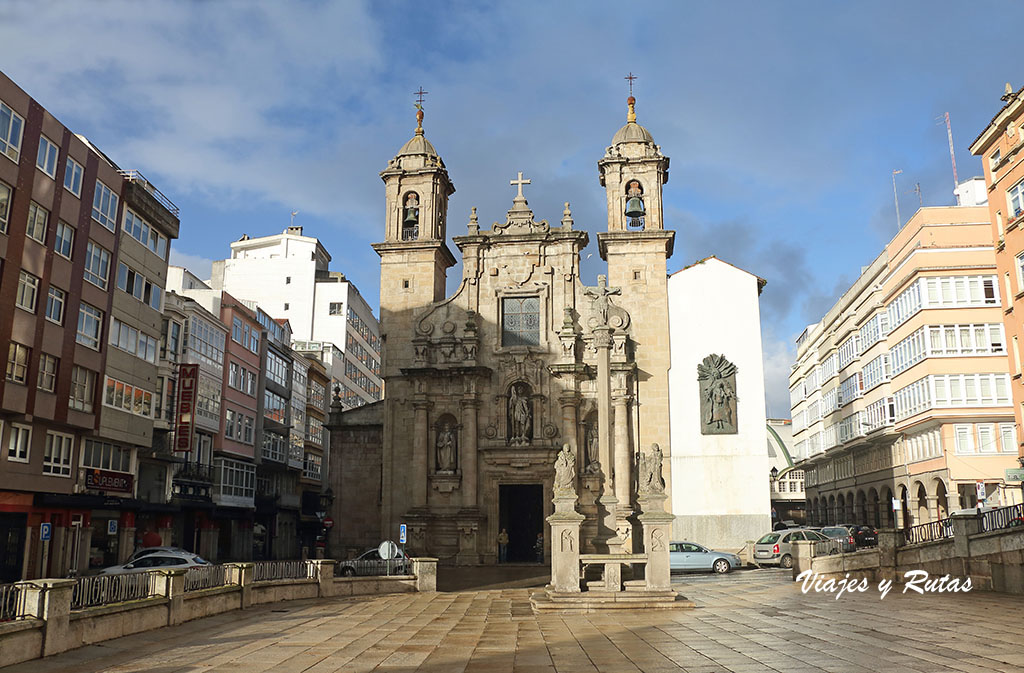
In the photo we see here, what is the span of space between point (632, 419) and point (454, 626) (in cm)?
2177

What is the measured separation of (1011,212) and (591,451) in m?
19.9

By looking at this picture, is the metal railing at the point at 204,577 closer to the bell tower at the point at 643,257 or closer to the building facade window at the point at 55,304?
the building facade window at the point at 55,304

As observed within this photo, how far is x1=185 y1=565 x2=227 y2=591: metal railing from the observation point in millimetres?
19706

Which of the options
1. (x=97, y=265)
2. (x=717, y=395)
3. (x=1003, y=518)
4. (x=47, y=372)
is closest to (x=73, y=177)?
(x=97, y=265)

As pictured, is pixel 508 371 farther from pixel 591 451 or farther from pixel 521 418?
pixel 591 451

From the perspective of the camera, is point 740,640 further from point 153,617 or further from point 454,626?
point 153,617

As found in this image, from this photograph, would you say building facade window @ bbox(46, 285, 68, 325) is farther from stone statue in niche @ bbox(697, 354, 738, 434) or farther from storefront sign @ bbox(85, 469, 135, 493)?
stone statue in niche @ bbox(697, 354, 738, 434)

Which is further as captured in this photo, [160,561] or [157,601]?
[160,561]

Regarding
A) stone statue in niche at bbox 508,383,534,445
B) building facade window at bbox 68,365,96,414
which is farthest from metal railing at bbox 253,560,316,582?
stone statue in niche at bbox 508,383,534,445

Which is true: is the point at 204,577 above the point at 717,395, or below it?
below

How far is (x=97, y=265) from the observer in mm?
34406

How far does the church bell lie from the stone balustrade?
20.7 m

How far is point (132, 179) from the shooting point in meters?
37.5

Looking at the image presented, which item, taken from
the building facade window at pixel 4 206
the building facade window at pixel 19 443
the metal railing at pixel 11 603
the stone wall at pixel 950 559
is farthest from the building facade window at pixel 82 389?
the stone wall at pixel 950 559
